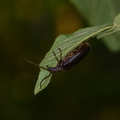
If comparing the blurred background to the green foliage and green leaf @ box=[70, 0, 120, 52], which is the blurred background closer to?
green leaf @ box=[70, 0, 120, 52]

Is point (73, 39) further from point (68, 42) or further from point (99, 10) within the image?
point (99, 10)

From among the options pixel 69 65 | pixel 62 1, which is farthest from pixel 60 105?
pixel 69 65

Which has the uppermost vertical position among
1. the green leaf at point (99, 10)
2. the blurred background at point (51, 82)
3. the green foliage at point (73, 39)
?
the green foliage at point (73, 39)

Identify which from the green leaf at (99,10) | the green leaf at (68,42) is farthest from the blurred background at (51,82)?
the green leaf at (68,42)

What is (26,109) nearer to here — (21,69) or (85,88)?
(21,69)

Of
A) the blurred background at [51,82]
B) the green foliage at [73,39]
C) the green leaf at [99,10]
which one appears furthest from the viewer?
the blurred background at [51,82]

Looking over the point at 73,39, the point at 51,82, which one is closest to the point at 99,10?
the point at 73,39

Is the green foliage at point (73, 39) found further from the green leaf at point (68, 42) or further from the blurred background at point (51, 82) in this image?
the blurred background at point (51, 82)

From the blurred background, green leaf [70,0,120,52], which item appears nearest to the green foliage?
green leaf [70,0,120,52]
